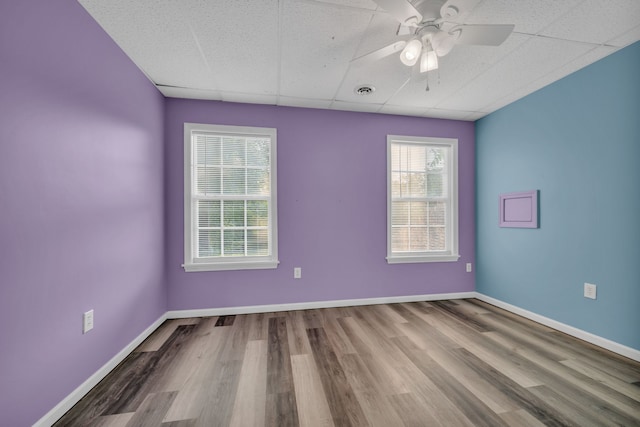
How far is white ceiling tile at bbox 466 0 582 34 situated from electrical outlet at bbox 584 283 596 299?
85.0 inches

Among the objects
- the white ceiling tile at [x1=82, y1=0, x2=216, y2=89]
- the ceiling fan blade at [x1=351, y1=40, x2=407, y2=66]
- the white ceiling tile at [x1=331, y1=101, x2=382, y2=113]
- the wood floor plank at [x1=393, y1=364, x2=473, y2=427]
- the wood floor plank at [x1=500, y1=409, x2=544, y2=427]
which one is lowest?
the wood floor plank at [x1=393, y1=364, x2=473, y2=427]

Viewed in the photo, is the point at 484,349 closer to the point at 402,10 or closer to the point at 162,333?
the point at 402,10

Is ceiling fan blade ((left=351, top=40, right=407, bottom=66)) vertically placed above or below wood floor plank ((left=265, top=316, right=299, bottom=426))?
above

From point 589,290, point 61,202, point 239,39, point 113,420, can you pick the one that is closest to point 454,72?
point 239,39

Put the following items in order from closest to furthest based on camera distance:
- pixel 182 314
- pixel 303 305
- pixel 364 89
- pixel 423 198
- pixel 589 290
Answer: pixel 589 290 → pixel 364 89 → pixel 182 314 → pixel 303 305 → pixel 423 198

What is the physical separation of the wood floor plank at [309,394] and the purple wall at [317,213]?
1.15 metres

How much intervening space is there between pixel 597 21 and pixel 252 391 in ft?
11.0

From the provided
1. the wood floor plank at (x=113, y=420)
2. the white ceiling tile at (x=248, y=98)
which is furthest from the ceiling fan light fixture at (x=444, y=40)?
the wood floor plank at (x=113, y=420)

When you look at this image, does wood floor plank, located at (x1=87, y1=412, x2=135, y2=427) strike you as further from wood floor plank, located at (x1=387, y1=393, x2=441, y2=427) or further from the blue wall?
the blue wall

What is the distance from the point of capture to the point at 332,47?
1.95m

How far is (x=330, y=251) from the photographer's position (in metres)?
3.12

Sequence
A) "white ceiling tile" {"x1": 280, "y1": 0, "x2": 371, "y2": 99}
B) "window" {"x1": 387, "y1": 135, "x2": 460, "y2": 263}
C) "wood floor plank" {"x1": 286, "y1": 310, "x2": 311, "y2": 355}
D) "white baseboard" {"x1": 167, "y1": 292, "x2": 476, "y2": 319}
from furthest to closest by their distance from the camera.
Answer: "window" {"x1": 387, "y1": 135, "x2": 460, "y2": 263} < "white baseboard" {"x1": 167, "y1": 292, "x2": 476, "y2": 319} < "wood floor plank" {"x1": 286, "y1": 310, "x2": 311, "y2": 355} < "white ceiling tile" {"x1": 280, "y1": 0, "x2": 371, "y2": 99}

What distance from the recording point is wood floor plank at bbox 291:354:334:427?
1.37 meters

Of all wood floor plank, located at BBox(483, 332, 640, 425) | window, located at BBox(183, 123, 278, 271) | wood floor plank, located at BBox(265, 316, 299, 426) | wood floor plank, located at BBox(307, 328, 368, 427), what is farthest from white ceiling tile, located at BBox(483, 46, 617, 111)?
wood floor plank, located at BBox(265, 316, 299, 426)
